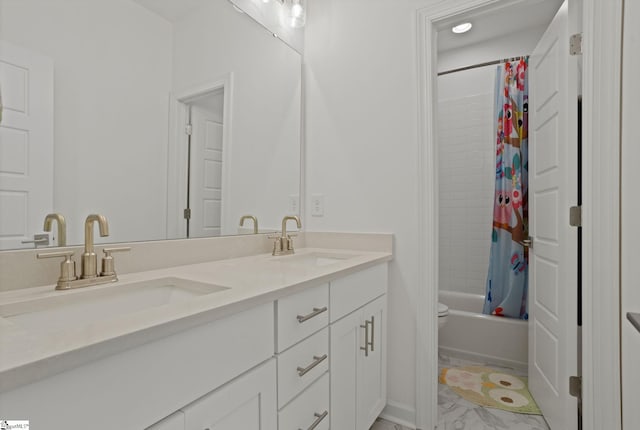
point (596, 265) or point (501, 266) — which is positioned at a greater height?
point (596, 265)

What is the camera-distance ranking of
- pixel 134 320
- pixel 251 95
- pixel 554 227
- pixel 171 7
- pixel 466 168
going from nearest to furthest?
1. pixel 134 320
2. pixel 171 7
3. pixel 554 227
4. pixel 251 95
5. pixel 466 168

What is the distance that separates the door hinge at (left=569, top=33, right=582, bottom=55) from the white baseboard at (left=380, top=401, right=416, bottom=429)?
5.92 feet

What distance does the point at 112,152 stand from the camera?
3.49 ft

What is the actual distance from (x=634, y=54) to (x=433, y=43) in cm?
79

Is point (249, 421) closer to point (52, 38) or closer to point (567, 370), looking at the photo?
point (52, 38)

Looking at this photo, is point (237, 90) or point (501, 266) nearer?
point (237, 90)

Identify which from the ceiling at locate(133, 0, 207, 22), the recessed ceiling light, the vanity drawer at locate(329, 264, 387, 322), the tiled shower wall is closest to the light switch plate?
the vanity drawer at locate(329, 264, 387, 322)

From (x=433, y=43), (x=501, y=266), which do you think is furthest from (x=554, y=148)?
(x=501, y=266)

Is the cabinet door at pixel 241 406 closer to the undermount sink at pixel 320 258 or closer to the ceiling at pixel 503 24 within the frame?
the undermount sink at pixel 320 258

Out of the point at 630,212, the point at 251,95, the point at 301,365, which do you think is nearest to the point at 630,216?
the point at 630,212

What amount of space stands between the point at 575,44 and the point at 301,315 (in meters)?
1.63

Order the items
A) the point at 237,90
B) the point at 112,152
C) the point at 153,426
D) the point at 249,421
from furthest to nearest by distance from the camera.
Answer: the point at 237,90
the point at 112,152
the point at 249,421
the point at 153,426

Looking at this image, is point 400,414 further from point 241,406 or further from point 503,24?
point 503,24

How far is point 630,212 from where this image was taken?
113cm
